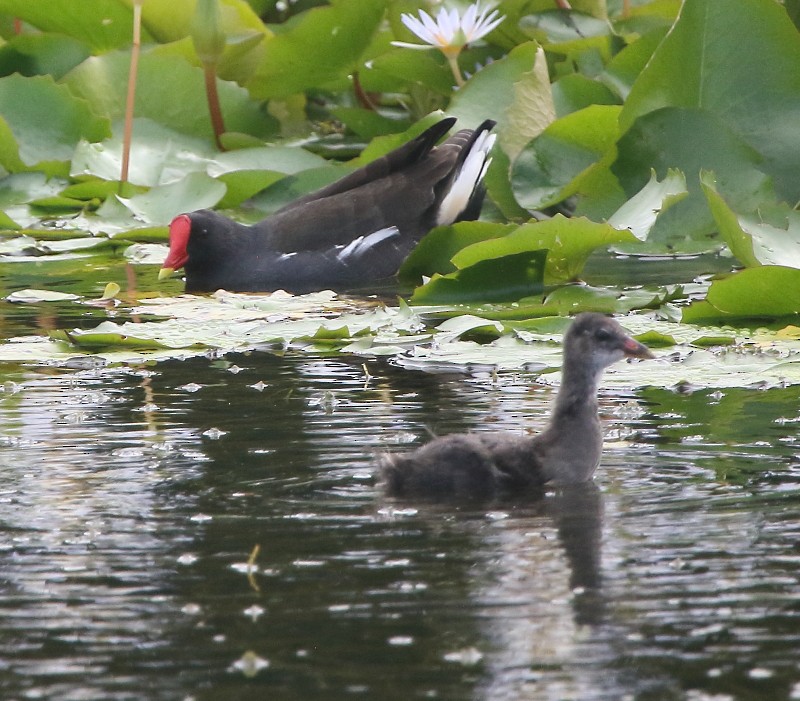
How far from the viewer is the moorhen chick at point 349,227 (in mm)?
8617

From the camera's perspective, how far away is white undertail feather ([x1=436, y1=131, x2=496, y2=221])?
29.1 ft

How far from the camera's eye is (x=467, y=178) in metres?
8.90

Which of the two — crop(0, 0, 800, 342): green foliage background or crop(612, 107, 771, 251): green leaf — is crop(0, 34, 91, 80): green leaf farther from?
crop(612, 107, 771, 251): green leaf

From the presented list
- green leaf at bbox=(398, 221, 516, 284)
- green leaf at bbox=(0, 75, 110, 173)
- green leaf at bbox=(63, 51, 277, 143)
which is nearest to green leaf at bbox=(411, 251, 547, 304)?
green leaf at bbox=(398, 221, 516, 284)

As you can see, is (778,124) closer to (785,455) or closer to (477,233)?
(477,233)

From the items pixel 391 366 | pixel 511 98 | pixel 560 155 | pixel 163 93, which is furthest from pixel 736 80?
pixel 163 93

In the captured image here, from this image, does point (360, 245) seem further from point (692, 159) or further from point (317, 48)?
point (317, 48)

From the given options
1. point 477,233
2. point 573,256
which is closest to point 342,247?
point 477,233

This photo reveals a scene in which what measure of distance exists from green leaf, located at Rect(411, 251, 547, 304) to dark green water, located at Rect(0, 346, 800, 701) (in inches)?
63.0

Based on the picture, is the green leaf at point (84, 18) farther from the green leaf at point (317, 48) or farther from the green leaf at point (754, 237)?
the green leaf at point (754, 237)

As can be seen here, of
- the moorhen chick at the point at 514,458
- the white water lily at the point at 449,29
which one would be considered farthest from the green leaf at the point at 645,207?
the moorhen chick at the point at 514,458

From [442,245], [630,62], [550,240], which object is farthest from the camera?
[630,62]

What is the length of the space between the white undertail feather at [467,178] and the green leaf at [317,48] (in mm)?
1486

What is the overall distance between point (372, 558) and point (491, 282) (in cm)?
352
